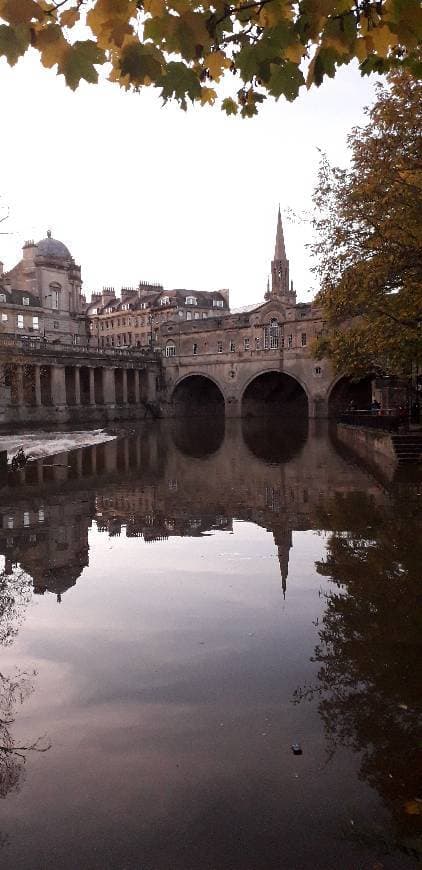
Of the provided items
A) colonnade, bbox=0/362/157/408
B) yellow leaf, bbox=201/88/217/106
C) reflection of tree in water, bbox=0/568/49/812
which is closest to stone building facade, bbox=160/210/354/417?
colonnade, bbox=0/362/157/408

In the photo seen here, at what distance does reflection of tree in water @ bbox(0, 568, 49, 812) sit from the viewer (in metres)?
4.06

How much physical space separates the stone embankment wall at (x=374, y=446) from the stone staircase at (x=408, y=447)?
0.64ft

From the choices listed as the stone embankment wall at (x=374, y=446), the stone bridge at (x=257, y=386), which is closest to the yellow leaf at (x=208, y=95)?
the stone embankment wall at (x=374, y=446)

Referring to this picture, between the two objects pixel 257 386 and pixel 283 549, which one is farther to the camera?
pixel 257 386

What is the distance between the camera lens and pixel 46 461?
79.1 ft

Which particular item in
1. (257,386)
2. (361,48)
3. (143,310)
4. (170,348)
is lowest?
(257,386)

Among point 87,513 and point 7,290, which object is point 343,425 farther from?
point 7,290

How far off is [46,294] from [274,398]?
31.9m

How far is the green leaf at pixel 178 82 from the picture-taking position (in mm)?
3670

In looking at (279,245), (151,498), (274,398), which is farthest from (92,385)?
(151,498)

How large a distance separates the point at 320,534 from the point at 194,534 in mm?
2236

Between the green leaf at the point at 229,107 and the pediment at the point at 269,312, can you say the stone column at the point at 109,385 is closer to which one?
the pediment at the point at 269,312

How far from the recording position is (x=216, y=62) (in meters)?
4.20

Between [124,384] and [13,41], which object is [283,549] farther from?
[124,384]
